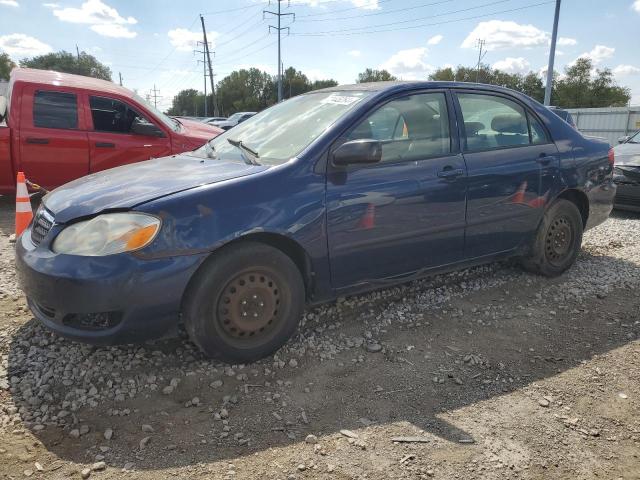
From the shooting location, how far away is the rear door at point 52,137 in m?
6.71

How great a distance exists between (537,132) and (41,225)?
12.6 feet

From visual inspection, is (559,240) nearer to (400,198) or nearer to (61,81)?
(400,198)

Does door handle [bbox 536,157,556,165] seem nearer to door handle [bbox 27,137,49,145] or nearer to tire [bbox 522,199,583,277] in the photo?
tire [bbox 522,199,583,277]

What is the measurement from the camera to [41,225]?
9.97ft

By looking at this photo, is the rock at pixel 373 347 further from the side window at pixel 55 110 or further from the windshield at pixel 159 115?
the side window at pixel 55 110

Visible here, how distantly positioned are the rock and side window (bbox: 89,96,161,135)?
5142mm

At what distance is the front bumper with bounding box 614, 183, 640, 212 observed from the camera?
739 centimetres

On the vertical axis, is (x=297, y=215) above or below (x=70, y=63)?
below

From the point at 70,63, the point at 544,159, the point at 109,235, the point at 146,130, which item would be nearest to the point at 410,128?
the point at 544,159

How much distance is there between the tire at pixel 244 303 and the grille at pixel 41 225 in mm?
Result: 899

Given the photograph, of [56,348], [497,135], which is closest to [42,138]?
[56,348]

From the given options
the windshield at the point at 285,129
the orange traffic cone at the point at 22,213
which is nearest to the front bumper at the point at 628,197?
the windshield at the point at 285,129

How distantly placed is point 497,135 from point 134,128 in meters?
5.01

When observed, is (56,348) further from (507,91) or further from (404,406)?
(507,91)
